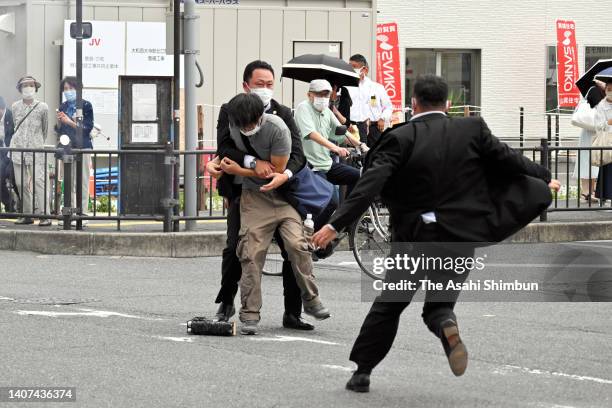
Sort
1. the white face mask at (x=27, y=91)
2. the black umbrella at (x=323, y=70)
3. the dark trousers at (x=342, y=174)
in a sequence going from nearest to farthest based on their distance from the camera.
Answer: the dark trousers at (x=342, y=174) < the black umbrella at (x=323, y=70) < the white face mask at (x=27, y=91)

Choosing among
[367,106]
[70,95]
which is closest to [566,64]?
[367,106]

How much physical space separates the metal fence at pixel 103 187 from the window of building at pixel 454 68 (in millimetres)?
20479

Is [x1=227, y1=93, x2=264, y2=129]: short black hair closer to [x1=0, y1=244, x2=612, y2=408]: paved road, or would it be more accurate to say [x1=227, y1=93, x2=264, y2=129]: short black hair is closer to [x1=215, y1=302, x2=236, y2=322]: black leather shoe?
[x1=215, y1=302, x2=236, y2=322]: black leather shoe

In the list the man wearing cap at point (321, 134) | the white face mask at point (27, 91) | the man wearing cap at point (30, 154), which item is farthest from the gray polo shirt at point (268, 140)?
the white face mask at point (27, 91)

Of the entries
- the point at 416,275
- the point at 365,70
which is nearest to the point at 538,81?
the point at 365,70

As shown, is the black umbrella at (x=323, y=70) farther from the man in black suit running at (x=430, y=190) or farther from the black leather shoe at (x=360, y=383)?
the black leather shoe at (x=360, y=383)

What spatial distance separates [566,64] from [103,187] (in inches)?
769

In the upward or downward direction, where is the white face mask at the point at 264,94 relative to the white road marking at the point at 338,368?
upward

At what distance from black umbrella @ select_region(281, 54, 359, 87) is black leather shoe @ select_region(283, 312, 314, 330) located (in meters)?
4.66

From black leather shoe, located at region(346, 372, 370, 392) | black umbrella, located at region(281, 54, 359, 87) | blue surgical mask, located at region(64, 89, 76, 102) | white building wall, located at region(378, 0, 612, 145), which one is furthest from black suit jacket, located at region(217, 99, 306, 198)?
white building wall, located at region(378, 0, 612, 145)

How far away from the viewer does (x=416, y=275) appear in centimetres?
736

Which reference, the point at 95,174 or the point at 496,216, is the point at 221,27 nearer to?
the point at 95,174

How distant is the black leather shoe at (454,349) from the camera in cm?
695

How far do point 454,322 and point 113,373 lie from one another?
2.08 metres
